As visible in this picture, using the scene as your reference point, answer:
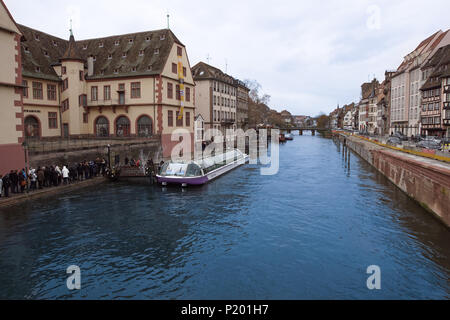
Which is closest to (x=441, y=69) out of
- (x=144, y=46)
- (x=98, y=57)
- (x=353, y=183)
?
(x=353, y=183)

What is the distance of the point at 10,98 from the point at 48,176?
5.76m

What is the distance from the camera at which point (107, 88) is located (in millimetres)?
43250

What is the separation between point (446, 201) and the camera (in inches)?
672

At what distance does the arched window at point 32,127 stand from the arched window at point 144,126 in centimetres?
1175

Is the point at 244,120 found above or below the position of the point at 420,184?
above

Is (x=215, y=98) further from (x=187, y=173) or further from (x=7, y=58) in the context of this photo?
(x=7, y=58)

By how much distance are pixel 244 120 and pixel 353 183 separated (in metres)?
62.8

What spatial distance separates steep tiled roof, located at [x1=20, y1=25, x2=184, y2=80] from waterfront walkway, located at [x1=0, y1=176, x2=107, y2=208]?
1831 cm

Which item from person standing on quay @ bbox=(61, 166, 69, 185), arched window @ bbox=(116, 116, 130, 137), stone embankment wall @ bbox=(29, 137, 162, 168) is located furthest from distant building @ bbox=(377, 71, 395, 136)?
person standing on quay @ bbox=(61, 166, 69, 185)

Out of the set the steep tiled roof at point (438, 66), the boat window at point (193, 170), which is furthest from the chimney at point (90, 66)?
the steep tiled roof at point (438, 66)

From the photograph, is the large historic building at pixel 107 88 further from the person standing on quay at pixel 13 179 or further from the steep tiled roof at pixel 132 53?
the person standing on quay at pixel 13 179

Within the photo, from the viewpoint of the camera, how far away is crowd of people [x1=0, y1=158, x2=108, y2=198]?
2069 cm

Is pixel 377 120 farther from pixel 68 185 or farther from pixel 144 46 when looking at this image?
pixel 68 185
